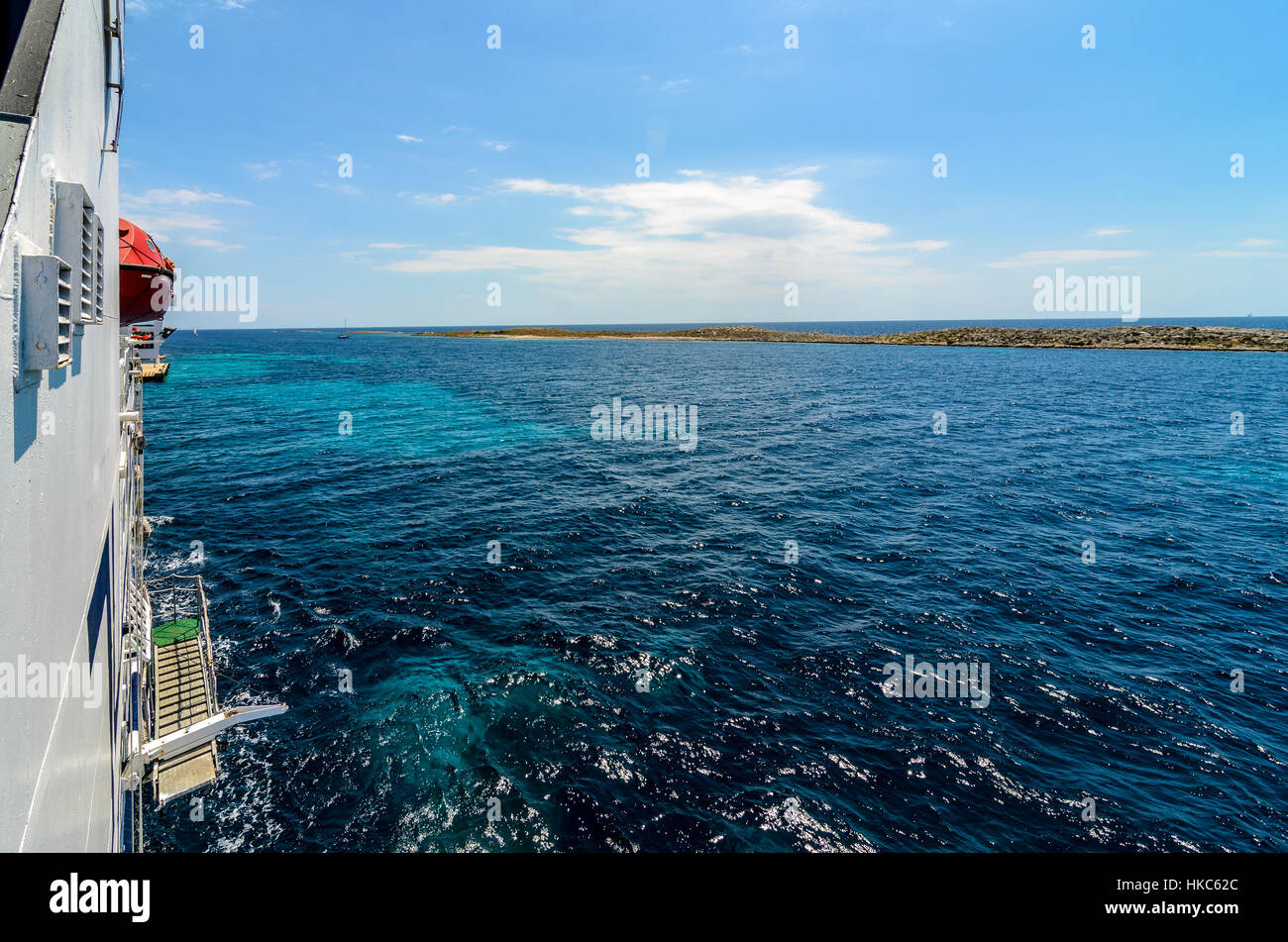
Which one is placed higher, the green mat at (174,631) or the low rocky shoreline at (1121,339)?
the low rocky shoreline at (1121,339)

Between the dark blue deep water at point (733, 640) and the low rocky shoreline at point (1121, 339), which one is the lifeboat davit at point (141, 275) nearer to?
the dark blue deep water at point (733, 640)

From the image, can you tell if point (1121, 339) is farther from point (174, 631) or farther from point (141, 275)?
point (174, 631)

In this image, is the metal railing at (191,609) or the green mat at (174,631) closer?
the metal railing at (191,609)

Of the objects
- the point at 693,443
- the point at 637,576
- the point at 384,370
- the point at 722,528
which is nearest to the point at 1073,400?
the point at 693,443

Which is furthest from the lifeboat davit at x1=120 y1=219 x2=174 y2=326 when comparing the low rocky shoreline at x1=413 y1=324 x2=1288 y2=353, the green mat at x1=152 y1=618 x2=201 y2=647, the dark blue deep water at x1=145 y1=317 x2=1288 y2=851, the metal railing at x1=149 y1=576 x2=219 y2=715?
the low rocky shoreline at x1=413 y1=324 x2=1288 y2=353

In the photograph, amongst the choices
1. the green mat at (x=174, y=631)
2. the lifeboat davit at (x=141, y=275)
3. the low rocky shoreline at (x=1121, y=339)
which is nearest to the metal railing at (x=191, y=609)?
the green mat at (x=174, y=631)

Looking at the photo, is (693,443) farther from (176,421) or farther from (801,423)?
(176,421)

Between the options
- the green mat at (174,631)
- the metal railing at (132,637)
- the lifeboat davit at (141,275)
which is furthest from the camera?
the green mat at (174,631)

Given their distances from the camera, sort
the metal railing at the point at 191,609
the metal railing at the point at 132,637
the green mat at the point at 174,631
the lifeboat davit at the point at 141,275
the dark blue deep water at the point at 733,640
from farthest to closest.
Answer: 1. the green mat at the point at 174,631
2. the metal railing at the point at 191,609
3. the lifeboat davit at the point at 141,275
4. the dark blue deep water at the point at 733,640
5. the metal railing at the point at 132,637
